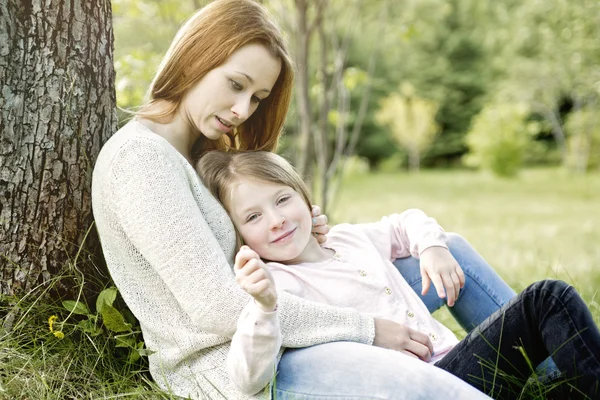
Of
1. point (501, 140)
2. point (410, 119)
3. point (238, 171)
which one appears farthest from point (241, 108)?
point (410, 119)

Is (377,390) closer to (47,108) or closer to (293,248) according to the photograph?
(293,248)

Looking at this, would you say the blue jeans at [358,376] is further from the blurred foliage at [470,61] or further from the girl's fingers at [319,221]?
the blurred foliage at [470,61]

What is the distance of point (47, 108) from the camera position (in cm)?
196

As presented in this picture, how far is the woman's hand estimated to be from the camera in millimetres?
1732

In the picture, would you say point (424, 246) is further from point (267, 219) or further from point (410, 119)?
point (410, 119)

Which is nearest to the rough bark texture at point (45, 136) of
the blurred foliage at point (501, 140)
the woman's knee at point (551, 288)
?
the woman's knee at point (551, 288)

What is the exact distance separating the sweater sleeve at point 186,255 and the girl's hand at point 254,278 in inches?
8.1

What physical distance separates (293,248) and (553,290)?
738mm

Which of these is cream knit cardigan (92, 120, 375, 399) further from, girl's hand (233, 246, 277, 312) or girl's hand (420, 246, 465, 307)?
girl's hand (420, 246, 465, 307)

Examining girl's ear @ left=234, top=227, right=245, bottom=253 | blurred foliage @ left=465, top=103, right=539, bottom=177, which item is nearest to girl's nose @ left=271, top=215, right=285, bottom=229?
girl's ear @ left=234, top=227, right=245, bottom=253

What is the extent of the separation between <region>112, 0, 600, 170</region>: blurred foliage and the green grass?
6.79 ft

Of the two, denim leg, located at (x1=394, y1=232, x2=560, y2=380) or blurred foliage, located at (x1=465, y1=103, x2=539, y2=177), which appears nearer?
denim leg, located at (x1=394, y1=232, x2=560, y2=380)

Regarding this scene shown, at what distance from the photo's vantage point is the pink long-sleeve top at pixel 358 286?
150cm

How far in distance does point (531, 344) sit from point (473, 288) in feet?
1.52
